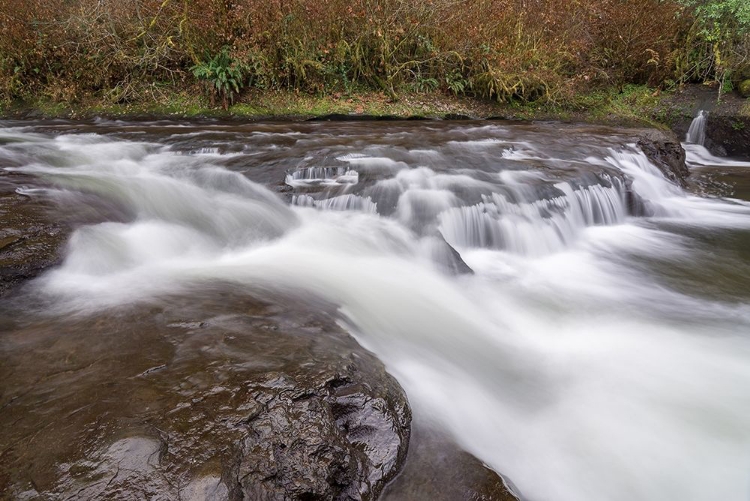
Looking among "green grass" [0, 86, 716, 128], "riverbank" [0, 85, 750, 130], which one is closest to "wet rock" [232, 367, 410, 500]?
"riverbank" [0, 85, 750, 130]

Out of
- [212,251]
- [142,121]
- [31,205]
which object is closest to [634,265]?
[212,251]

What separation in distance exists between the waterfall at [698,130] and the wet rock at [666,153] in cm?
307

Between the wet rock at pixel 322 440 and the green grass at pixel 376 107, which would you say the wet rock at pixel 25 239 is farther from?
the green grass at pixel 376 107

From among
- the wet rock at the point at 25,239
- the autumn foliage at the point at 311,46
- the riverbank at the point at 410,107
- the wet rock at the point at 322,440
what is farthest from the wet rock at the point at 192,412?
the autumn foliage at the point at 311,46

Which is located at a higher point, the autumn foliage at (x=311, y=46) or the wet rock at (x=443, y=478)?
the autumn foliage at (x=311, y=46)

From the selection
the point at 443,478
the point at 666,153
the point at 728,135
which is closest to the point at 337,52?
the point at 666,153

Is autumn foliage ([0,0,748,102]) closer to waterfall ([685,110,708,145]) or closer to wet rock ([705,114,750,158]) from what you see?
waterfall ([685,110,708,145])

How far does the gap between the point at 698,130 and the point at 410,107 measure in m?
6.69

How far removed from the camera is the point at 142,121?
31.4ft

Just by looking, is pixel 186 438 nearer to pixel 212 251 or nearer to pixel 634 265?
pixel 212 251

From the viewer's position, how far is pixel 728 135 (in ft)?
33.7

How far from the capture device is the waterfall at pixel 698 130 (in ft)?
35.1

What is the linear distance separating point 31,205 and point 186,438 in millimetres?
3123

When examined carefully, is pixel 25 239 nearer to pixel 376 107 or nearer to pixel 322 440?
pixel 322 440
